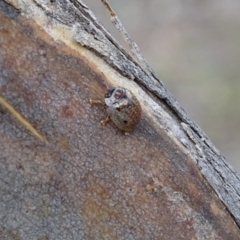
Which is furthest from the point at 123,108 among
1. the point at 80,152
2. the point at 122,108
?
the point at 80,152

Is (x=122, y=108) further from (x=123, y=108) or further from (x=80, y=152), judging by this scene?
→ (x=80, y=152)

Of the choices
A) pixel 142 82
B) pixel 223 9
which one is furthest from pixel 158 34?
pixel 142 82

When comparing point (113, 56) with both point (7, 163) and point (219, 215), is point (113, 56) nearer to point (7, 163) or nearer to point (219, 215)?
point (7, 163)

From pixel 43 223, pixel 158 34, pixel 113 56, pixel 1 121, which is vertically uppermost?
pixel 113 56
